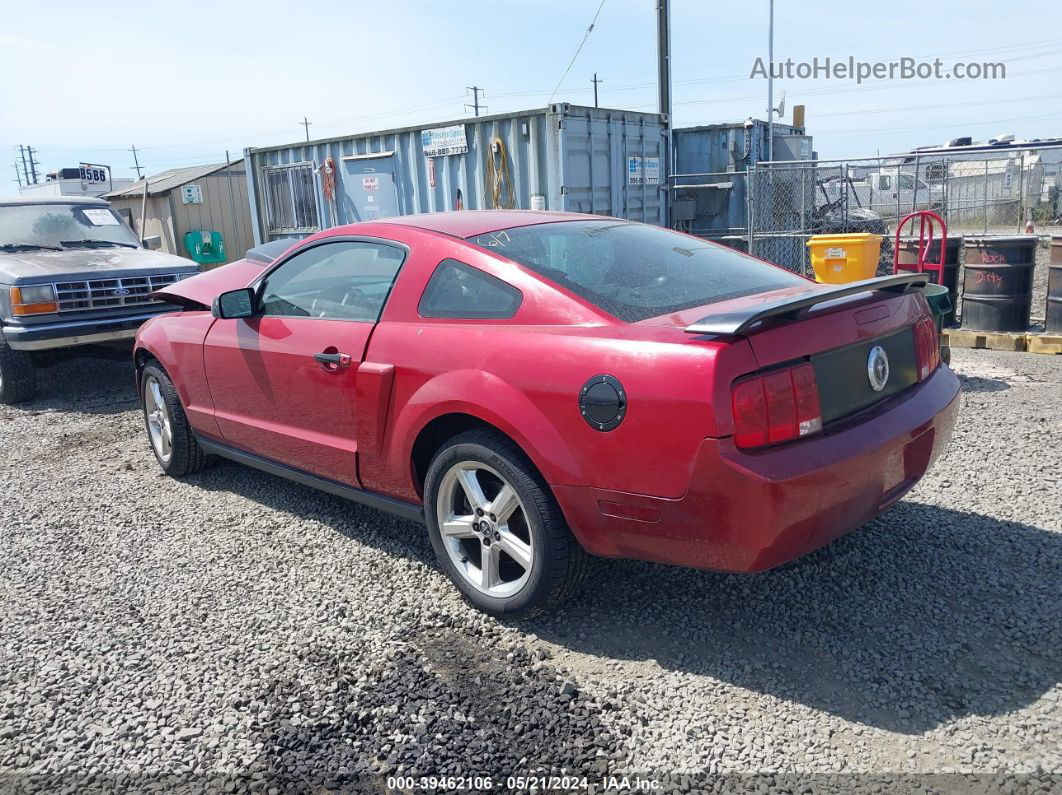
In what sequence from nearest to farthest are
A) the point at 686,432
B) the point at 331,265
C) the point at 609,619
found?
the point at 686,432, the point at 609,619, the point at 331,265

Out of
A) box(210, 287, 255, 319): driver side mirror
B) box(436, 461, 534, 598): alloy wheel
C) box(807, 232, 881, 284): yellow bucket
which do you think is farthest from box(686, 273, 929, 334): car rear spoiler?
box(807, 232, 881, 284): yellow bucket

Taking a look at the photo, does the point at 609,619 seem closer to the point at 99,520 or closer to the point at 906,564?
the point at 906,564

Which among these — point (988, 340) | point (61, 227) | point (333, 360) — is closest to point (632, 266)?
point (333, 360)

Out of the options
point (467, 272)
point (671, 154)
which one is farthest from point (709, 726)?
point (671, 154)

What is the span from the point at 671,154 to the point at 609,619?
34.3ft

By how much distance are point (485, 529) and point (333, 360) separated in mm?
1068

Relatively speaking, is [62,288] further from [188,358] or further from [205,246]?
[205,246]

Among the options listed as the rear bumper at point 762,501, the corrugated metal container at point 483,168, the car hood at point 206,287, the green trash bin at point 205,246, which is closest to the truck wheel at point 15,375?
the car hood at point 206,287

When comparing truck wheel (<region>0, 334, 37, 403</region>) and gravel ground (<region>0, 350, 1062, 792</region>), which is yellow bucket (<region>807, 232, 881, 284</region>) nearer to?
gravel ground (<region>0, 350, 1062, 792</region>)

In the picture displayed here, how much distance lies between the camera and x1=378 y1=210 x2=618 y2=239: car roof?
11.9ft

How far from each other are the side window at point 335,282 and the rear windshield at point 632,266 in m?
0.53

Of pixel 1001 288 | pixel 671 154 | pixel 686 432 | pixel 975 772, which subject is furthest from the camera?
pixel 671 154

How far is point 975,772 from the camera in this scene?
7.61 feet

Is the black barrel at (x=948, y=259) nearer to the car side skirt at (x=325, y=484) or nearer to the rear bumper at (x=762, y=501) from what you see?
the rear bumper at (x=762, y=501)
